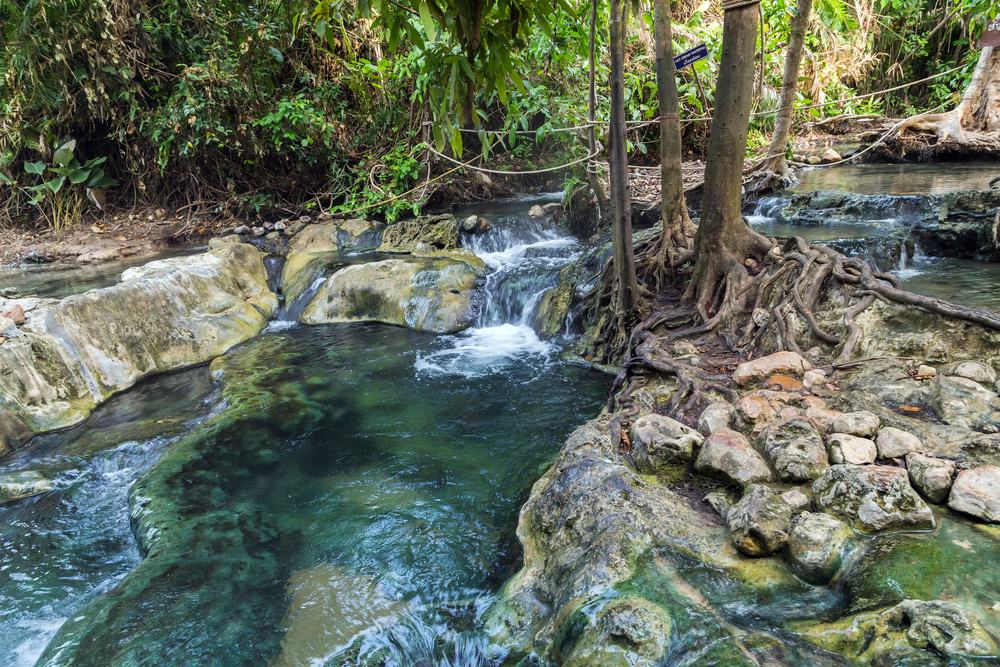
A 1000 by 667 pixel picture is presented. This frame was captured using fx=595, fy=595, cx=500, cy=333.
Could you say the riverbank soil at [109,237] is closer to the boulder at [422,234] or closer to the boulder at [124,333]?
the boulder at [124,333]

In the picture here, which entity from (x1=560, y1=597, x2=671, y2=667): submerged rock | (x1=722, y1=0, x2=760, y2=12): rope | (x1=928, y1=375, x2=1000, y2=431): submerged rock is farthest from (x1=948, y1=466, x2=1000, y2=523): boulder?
(x1=722, y1=0, x2=760, y2=12): rope

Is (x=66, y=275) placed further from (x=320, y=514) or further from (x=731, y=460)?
(x=731, y=460)

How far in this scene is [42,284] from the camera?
8.70m

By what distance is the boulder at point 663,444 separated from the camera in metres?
3.11

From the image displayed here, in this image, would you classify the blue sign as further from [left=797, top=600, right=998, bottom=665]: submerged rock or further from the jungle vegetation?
[left=797, top=600, right=998, bottom=665]: submerged rock

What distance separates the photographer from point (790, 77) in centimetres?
697

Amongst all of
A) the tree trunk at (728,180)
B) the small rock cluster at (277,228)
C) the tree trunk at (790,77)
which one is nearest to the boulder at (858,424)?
the tree trunk at (728,180)

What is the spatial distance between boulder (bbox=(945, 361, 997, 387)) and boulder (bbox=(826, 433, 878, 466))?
0.94m

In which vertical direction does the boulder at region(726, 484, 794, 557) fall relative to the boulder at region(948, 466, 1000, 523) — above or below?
below

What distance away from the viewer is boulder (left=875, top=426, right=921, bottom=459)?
269cm

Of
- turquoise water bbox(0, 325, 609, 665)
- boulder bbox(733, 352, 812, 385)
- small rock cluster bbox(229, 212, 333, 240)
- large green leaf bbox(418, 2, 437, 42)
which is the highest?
large green leaf bbox(418, 2, 437, 42)

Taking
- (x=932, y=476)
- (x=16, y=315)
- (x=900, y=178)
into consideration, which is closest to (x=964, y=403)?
(x=932, y=476)

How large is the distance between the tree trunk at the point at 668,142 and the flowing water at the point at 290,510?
1485 mm

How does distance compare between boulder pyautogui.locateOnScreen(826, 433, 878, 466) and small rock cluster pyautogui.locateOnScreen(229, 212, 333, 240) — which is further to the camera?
small rock cluster pyautogui.locateOnScreen(229, 212, 333, 240)
